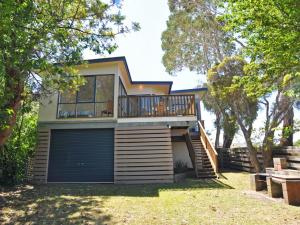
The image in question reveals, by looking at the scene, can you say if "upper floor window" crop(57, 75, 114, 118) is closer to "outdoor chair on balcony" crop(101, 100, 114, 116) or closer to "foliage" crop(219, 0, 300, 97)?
"outdoor chair on balcony" crop(101, 100, 114, 116)

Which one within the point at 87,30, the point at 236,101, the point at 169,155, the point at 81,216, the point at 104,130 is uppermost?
the point at 87,30

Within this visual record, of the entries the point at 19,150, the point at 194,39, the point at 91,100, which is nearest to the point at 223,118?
the point at 194,39

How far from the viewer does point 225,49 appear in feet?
54.9

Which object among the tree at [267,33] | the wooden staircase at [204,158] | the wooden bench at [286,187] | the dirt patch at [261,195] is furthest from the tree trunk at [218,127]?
the tree at [267,33]

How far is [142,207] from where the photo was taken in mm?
6211

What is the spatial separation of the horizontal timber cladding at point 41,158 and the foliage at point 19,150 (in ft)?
1.06

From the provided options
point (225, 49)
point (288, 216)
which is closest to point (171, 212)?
point (288, 216)

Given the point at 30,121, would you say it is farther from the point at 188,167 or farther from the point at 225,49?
the point at 225,49

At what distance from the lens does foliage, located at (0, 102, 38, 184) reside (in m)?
9.41

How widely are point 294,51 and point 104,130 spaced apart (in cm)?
882

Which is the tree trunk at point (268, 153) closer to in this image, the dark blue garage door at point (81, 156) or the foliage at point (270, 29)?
the dark blue garage door at point (81, 156)

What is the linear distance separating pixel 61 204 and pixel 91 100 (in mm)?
6694

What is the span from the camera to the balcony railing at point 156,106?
1126cm

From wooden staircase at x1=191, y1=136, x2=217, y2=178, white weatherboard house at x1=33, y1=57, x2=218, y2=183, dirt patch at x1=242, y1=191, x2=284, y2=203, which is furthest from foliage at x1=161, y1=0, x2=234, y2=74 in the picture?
dirt patch at x1=242, y1=191, x2=284, y2=203
